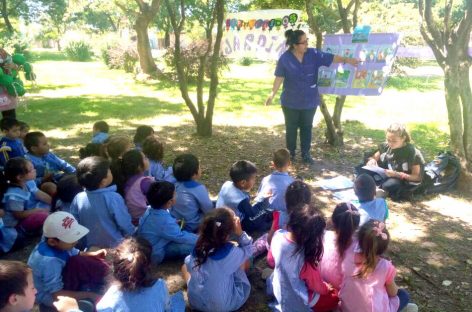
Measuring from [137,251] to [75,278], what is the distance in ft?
2.53

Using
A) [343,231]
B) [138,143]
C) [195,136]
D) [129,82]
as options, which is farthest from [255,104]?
[343,231]

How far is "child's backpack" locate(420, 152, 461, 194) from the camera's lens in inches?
177

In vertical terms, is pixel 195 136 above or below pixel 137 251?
below

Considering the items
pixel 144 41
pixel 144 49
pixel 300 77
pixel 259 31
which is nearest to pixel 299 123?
pixel 300 77

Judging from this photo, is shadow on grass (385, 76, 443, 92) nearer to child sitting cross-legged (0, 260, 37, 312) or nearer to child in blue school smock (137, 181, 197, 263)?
child in blue school smock (137, 181, 197, 263)

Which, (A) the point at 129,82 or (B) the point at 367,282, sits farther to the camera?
(A) the point at 129,82

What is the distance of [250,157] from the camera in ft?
19.1

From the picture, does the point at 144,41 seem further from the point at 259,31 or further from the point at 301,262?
the point at 301,262

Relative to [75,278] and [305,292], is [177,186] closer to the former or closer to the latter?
[75,278]

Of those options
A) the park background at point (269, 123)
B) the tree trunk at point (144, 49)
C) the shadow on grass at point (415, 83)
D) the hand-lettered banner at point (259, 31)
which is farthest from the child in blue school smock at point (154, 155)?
the tree trunk at point (144, 49)

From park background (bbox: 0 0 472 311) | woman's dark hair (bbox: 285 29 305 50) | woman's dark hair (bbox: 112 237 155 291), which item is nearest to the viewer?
woman's dark hair (bbox: 112 237 155 291)

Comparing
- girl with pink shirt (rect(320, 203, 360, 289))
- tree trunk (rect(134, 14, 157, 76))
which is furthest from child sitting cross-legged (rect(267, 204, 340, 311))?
tree trunk (rect(134, 14, 157, 76))

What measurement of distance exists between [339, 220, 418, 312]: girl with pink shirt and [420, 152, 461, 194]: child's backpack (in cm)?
255

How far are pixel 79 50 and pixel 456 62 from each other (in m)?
26.7
